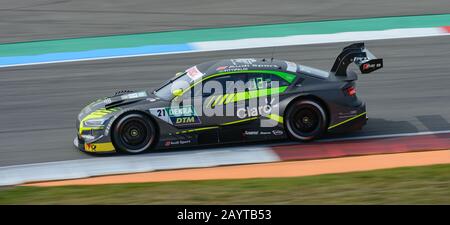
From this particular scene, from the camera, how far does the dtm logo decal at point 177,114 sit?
12484mm

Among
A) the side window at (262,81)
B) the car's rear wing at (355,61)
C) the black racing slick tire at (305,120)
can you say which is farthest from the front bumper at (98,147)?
the car's rear wing at (355,61)

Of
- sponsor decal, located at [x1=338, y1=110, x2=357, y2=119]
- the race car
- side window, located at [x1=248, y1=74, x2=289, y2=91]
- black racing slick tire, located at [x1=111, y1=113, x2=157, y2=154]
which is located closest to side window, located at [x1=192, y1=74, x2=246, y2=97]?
the race car

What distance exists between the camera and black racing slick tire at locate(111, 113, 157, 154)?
12445 millimetres

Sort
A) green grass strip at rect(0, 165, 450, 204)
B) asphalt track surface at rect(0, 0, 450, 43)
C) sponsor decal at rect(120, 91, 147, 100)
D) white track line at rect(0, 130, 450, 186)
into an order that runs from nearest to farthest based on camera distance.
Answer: green grass strip at rect(0, 165, 450, 204), white track line at rect(0, 130, 450, 186), sponsor decal at rect(120, 91, 147, 100), asphalt track surface at rect(0, 0, 450, 43)

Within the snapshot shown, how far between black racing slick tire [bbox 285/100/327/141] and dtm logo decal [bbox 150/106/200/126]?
1449 mm

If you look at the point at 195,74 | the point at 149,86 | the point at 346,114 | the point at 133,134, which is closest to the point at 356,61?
the point at 346,114

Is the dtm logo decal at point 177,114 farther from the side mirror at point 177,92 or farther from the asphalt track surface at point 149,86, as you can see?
the asphalt track surface at point 149,86

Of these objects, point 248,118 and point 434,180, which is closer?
point 434,180

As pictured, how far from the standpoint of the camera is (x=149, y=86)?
54.0ft


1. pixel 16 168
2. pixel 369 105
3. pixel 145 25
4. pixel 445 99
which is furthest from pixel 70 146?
pixel 145 25

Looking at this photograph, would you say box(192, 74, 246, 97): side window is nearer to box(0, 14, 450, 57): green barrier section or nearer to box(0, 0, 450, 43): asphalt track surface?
box(0, 14, 450, 57): green barrier section

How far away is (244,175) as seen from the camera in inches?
454
